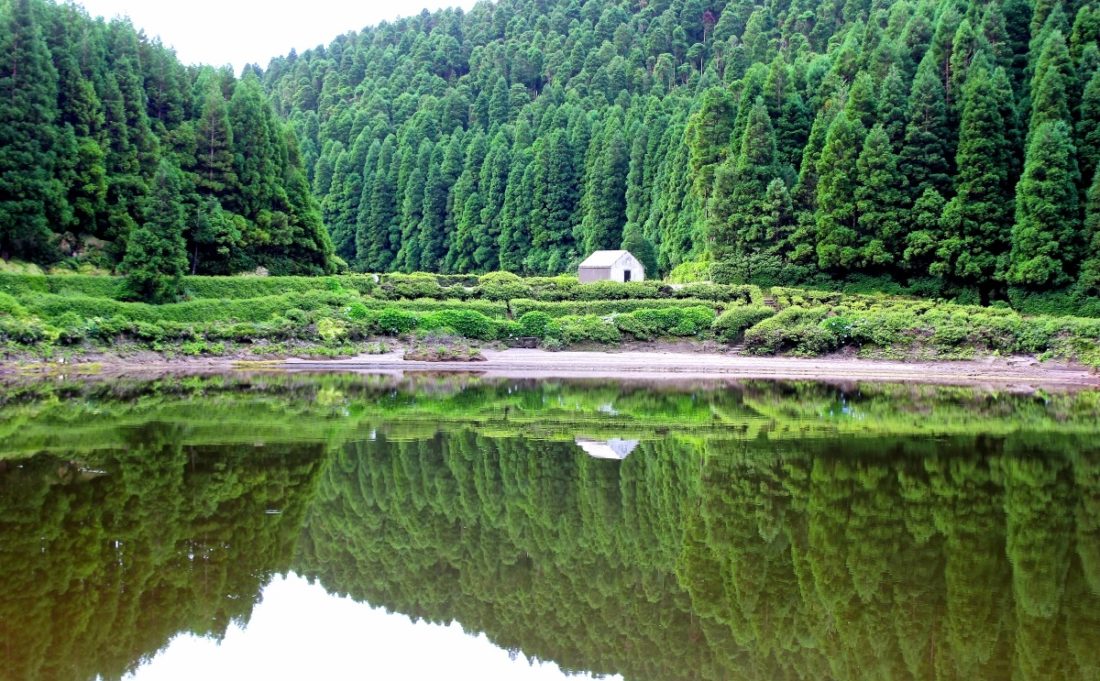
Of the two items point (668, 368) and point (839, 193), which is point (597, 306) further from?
point (839, 193)

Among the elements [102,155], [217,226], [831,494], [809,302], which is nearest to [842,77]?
[809,302]

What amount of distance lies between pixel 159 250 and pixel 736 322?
20.4 m

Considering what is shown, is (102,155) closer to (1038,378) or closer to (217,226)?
(217,226)

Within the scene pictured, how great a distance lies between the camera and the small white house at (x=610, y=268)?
52.3 metres

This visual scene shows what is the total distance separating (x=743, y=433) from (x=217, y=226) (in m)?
28.5

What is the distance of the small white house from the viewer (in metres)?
52.3

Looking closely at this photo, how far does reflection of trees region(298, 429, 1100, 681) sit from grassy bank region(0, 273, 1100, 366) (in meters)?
19.2

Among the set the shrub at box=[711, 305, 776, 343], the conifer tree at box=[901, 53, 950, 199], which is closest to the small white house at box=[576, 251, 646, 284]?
the shrub at box=[711, 305, 776, 343]

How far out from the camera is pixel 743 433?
19.2 metres

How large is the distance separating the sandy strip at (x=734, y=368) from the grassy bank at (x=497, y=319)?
3.51 ft

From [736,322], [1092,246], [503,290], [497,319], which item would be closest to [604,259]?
[503,290]

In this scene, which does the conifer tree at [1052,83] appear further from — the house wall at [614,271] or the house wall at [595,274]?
the house wall at [595,274]

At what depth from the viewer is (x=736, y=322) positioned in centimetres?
3769

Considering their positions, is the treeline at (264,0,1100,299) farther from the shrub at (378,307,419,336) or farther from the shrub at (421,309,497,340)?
the shrub at (378,307,419,336)
